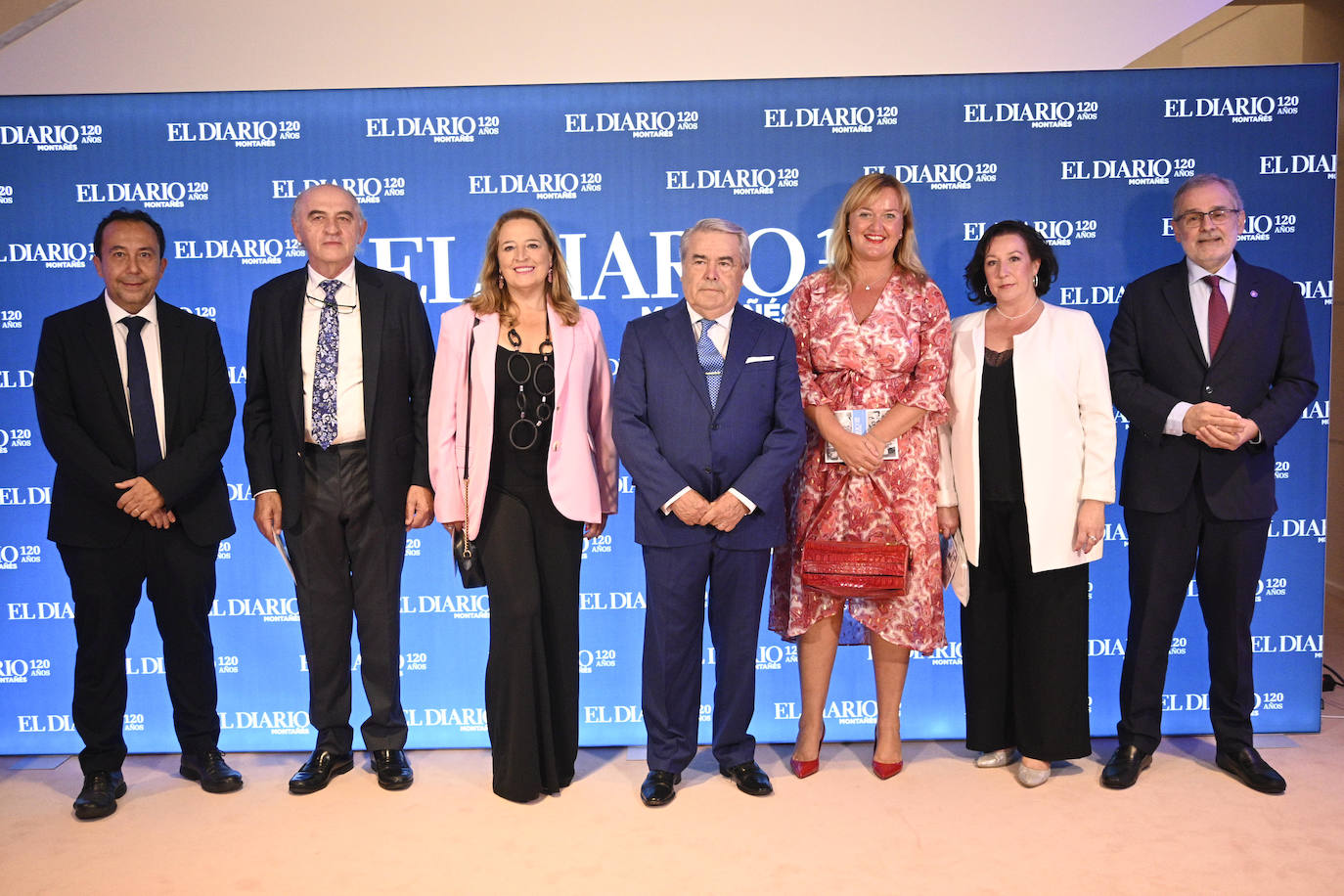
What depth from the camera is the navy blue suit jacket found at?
331 centimetres

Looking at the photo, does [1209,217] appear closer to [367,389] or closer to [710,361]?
[710,361]

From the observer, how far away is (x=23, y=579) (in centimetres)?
409

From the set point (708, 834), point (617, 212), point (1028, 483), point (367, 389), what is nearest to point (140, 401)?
point (367, 389)

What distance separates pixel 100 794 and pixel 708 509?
2.26 m

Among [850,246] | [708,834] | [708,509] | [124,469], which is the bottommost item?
[708,834]

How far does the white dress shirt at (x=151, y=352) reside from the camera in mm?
3523

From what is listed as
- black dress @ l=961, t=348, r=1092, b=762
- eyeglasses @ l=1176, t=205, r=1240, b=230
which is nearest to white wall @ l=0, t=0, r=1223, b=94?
eyeglasses @ l=1176, t=205, r=1240, b=230

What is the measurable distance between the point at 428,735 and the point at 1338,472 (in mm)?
5285

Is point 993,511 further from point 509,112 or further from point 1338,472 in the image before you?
point 1338,472

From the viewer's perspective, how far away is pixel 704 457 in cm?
331

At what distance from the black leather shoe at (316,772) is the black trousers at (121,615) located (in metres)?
0.47

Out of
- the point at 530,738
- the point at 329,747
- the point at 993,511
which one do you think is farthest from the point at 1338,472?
the point at 329,747

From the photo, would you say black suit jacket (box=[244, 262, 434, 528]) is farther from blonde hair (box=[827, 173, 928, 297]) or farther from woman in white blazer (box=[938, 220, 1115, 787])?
woman in white blazer (box=[938, 220, 1115, 787])

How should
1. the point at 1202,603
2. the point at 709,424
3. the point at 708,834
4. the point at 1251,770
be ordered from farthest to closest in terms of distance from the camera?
the point at 1202,603 → the point at 1251,770 → the point at 709,424 → the point at 708,834
